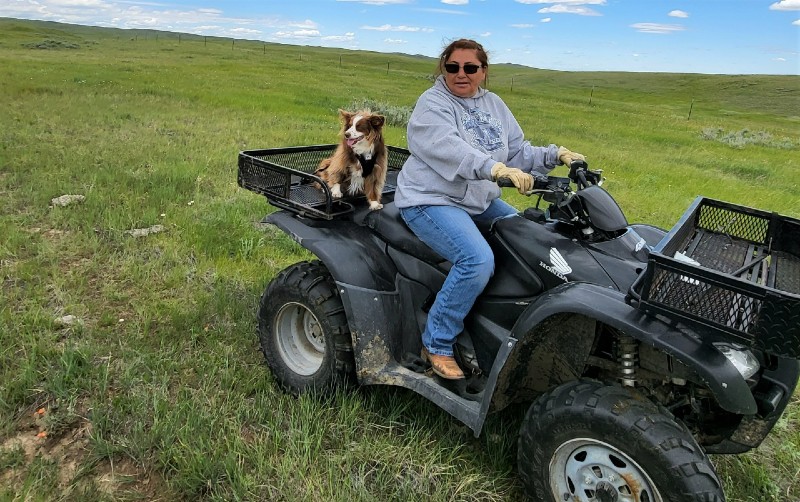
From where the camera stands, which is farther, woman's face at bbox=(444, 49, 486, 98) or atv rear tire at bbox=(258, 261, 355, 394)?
atv rear tire at bbox=(258, 261, 355, 394)

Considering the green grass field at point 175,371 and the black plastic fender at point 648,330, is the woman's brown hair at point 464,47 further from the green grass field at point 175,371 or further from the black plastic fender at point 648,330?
the black plastic fender at point 648,330

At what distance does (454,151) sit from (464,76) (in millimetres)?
569

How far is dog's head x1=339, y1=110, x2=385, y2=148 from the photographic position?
3777 millimetres

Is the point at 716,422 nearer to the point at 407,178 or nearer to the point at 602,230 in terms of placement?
the point at 602,230

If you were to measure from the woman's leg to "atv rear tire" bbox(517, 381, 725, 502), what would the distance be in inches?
25.1

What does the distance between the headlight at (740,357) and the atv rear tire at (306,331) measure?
1892 millimetres

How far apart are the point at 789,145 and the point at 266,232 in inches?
807

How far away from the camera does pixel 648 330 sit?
82.3 inches

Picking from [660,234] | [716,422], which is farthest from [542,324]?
[660,234]

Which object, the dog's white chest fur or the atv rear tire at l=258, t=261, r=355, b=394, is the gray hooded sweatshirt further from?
the atv rear tire at l=258, t=261, r=355, b=394

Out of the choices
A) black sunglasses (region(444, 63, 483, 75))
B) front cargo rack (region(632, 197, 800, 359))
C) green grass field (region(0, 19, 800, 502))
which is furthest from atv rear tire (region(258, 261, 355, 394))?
front cargo rack (region(632, 197, 800, 359))

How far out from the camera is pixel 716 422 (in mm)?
2449

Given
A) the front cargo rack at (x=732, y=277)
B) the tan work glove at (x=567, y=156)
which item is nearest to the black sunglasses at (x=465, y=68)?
the tan work glove at (x=567, y=156)

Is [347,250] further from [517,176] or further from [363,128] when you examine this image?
[517,176]
